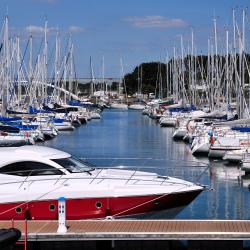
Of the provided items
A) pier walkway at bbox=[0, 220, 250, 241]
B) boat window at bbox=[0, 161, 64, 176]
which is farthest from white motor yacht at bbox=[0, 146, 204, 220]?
pier walkway at bbox=[0, 220, 250, 241]

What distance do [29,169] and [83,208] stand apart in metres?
1.91

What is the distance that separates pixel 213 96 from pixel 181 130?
40.4 feet

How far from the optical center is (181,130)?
68875mm

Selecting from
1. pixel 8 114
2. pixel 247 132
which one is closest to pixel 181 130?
pixel 8 114

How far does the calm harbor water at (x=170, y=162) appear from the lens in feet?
92.1

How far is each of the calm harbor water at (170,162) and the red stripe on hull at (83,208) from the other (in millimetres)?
1136

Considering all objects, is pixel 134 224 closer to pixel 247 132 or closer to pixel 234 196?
pixel 234 196

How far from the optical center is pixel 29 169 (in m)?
20.0

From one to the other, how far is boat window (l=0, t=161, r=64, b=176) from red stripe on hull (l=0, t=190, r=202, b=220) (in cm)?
97

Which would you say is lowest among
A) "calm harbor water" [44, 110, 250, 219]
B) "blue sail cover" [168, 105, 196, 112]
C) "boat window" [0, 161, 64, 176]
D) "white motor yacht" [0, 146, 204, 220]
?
"calm harbor water" [44, 110, 250, 219]

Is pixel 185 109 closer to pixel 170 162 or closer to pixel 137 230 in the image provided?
pixel 170 162

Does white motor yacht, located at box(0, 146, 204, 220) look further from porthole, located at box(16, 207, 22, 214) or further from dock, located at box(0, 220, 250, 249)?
dock, located at box(0, 220, 250, 249)

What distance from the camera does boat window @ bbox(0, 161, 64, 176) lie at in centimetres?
1989

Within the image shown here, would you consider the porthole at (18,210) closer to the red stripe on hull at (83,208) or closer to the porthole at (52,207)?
the red stripe on hull at (83,208)
